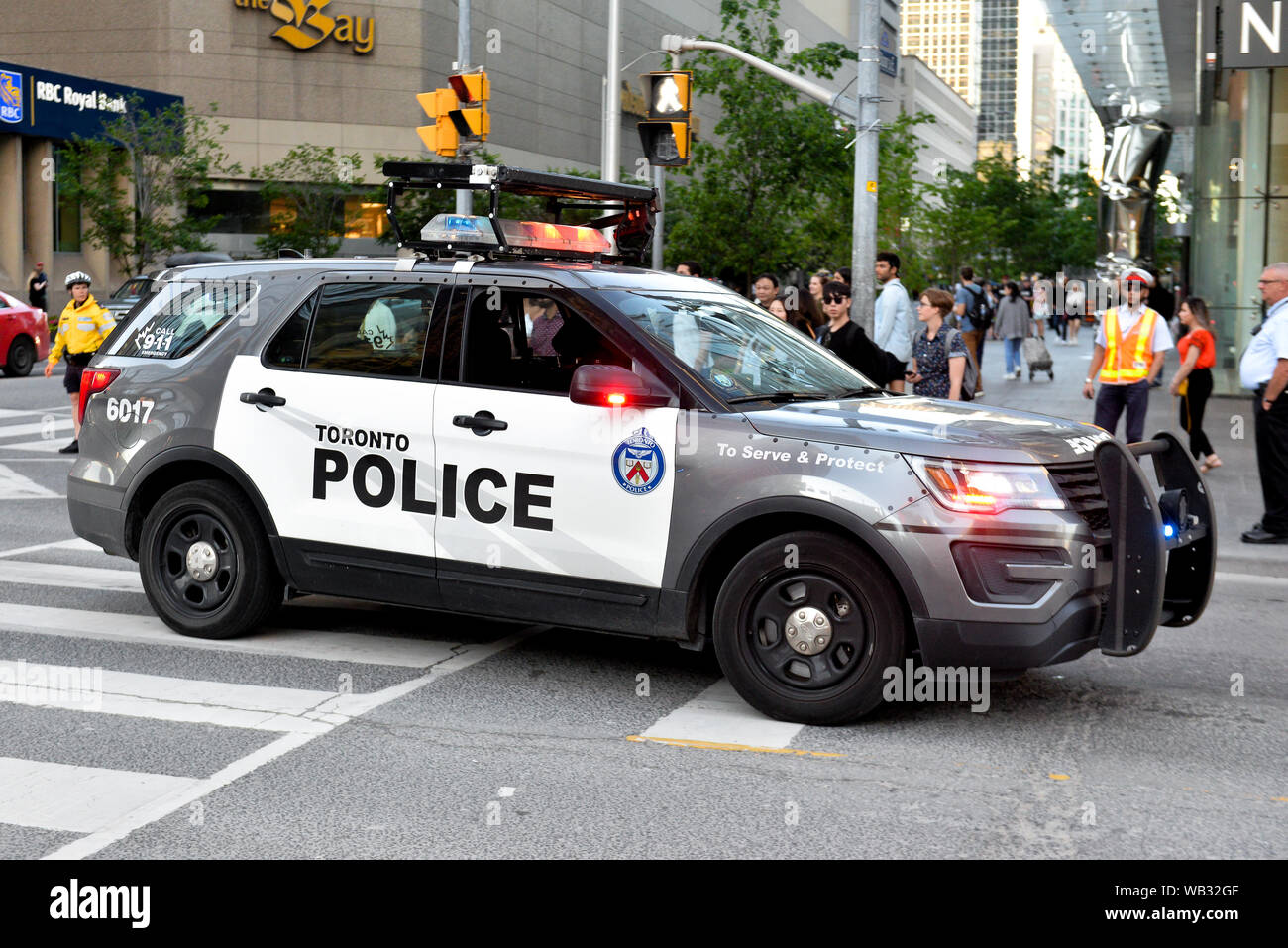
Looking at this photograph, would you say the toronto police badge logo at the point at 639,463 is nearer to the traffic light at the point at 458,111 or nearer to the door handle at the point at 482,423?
the door handle at the point at 482,423

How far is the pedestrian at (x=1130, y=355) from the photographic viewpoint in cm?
1318

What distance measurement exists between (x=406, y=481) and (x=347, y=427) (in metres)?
0.41

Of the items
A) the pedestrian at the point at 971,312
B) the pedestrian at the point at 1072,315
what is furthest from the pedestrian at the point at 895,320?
the pedestrian at the point at 1072,315

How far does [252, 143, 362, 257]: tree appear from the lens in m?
48.4

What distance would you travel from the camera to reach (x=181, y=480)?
7344 mm

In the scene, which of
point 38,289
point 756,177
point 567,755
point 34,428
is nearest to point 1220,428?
point 756,177

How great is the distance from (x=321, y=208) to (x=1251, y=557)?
140ft

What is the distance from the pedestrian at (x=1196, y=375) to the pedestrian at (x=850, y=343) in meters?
4.49

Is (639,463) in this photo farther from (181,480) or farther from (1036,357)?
(1036,357)

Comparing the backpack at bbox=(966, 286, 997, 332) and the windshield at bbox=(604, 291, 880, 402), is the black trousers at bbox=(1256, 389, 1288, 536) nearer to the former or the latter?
the windshield at bbox=(604, 291, 880, 402)

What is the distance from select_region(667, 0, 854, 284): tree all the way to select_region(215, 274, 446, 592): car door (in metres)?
18.9
